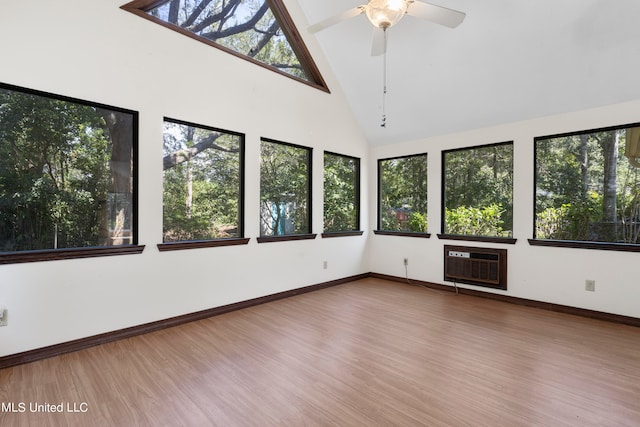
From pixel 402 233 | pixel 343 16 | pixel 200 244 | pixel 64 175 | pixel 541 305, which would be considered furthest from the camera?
pixel 402 233

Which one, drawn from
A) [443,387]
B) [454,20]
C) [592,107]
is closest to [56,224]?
[443,387]

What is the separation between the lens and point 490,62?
11.9ft

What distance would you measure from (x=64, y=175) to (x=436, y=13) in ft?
10.6

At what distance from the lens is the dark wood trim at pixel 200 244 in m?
3.21

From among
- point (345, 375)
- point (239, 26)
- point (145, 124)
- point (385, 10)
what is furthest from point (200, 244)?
point (385, 10)

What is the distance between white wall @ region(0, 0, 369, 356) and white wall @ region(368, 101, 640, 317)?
6.01ft

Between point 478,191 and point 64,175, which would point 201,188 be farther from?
point 478,191

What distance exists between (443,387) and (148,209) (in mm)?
2937

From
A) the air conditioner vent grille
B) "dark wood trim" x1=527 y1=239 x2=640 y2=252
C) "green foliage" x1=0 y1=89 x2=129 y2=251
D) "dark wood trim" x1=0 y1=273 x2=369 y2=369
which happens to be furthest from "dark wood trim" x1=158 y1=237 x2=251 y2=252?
"dark wood trim" x1=527 y1=239 x2=640 y2=252

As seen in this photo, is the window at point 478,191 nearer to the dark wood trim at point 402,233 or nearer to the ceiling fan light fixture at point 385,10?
the dark wood trim at point 402,233

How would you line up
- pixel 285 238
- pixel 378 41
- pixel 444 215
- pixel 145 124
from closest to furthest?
1. pixel 378 41
2. pixel 145 124
3. pixel 285 238
4. pixel 444 215

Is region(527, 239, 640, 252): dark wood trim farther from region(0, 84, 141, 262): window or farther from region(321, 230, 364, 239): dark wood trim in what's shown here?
region(0, 84, 141, 262): window

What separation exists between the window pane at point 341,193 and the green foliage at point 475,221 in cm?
150

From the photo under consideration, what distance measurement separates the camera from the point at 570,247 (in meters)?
3.74
